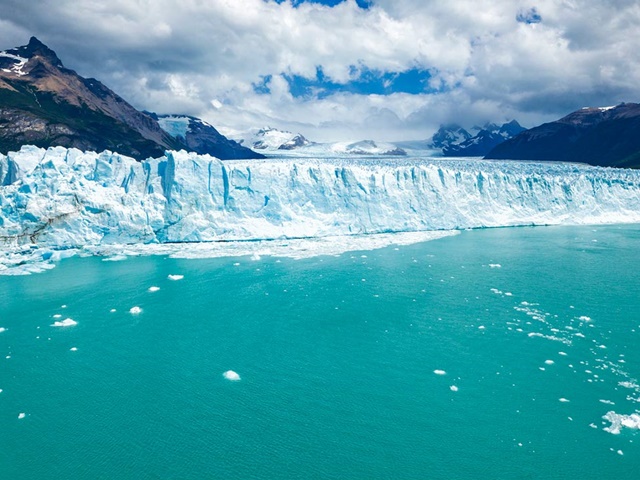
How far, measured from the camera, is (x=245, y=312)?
12.5m

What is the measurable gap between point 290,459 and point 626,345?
25.2ft

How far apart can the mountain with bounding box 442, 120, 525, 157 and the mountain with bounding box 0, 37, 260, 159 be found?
6565cm

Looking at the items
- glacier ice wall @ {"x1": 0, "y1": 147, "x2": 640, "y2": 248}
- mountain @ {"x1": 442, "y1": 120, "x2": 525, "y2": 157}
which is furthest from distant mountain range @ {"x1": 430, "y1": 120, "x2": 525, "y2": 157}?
glacier ice wall @ {"x1": 0, "y1": 147, "x2": 640, "y2": 248}

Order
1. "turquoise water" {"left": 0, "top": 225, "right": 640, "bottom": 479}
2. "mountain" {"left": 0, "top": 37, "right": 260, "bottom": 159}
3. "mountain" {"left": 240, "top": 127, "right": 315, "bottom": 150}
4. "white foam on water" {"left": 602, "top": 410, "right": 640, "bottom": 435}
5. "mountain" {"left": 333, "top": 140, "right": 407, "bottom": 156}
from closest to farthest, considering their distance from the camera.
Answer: "turquoise water" {"left": 0, "top": 225, "right": 640, "bottom": 479}
"white foam on water" {"left": 602, "top": 410, "right": 640, "bottom": 435}
"mountain" {"left": 0, "top": 37, "right": 260, "bottom": 159}
"mountain" {"left": 333, "top": 140, "right": 407, "bottom": 156}
"mountain" {"left": 240, "top": 127, "right": 315, "bottom": 150}

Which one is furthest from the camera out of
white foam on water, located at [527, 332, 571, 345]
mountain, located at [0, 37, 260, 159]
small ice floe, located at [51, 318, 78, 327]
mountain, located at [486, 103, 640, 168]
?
mountain, located at [486, 103, 640, 168]

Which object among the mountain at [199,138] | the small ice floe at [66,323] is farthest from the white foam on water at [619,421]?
the mountain at [199,138]

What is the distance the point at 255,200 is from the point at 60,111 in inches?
2447

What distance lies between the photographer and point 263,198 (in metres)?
22.7

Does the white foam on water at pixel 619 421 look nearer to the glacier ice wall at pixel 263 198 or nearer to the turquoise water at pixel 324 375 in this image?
the turquoise water at pixel 324 375

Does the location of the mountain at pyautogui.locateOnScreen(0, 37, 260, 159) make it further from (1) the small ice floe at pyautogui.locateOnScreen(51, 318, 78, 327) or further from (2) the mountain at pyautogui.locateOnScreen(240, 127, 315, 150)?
(1) the small ice floe at pyautogui.locateOnScreen(51, 318, 78, 327)

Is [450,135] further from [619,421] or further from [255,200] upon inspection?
[619,421]

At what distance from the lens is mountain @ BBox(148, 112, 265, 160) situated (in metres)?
99.8

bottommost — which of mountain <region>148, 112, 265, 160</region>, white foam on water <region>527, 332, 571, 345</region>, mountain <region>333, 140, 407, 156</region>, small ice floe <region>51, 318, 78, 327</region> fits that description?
small ice floe <region>51, 318, 78, 327</region>

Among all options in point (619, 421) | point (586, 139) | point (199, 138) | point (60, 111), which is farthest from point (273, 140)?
point (619, 421)
